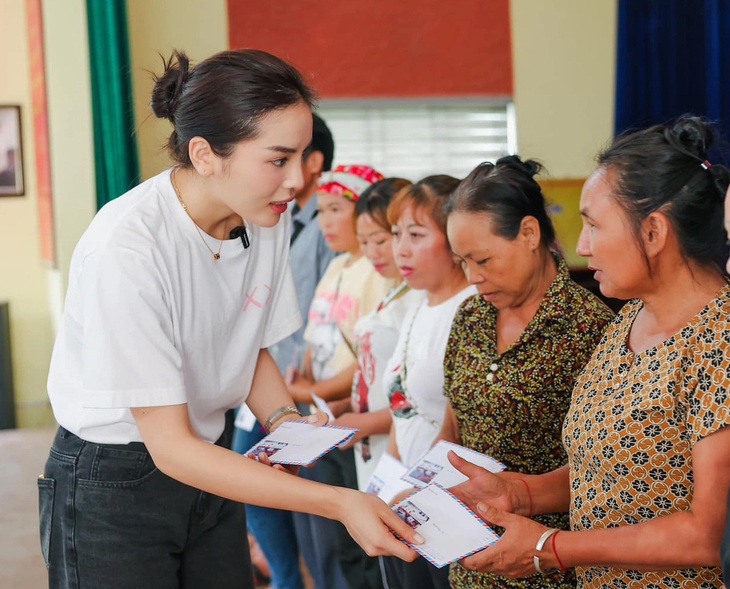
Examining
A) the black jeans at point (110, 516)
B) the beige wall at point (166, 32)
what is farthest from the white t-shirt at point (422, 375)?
the beige wall at point (166, 32)

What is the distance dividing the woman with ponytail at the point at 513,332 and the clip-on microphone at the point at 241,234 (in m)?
0.51

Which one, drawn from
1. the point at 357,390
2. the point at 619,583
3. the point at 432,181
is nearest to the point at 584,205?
the point at 619,583

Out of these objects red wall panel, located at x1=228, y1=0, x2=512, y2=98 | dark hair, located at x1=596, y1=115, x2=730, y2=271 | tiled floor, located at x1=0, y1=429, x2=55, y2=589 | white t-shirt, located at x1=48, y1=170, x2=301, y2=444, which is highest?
red wall panel, located at x1=228, y1=0, x2=512, y2=98

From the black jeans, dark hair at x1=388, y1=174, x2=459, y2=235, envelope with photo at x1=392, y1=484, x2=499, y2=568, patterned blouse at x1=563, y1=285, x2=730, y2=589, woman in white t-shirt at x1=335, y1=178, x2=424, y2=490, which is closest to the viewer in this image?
patterned blouse at x1=563, y1=285, x2=730, y2=589

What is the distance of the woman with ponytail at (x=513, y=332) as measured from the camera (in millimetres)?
1857

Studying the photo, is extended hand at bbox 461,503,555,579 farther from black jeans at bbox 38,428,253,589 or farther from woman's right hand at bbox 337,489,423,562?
black jeans at bbox 38,428,253,589

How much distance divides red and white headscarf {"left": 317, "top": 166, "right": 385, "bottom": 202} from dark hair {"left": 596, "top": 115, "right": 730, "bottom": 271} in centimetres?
180

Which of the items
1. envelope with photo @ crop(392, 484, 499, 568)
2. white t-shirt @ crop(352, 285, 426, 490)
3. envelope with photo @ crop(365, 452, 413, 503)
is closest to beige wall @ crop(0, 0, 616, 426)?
white t-shirt @ crop(352, 285, 426, 490)

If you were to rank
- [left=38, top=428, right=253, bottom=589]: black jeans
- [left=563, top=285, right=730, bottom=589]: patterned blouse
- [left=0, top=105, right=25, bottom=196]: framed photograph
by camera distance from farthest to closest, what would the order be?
1. [left=0, top=105, right=25, bottom=196]: framed photograph
2. [left=38, top=428, right=253, bottom=589]: black jeans
3. [left=563, top=285, right=730, bottom=589]: patterned blouse

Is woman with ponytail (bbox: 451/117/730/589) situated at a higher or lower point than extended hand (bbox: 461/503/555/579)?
higher

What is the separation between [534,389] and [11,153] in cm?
645

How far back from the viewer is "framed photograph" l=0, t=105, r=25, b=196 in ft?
23.8

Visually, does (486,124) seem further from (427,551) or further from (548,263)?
(427,551)

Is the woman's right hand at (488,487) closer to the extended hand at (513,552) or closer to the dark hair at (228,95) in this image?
the extended hand at (513,552)
